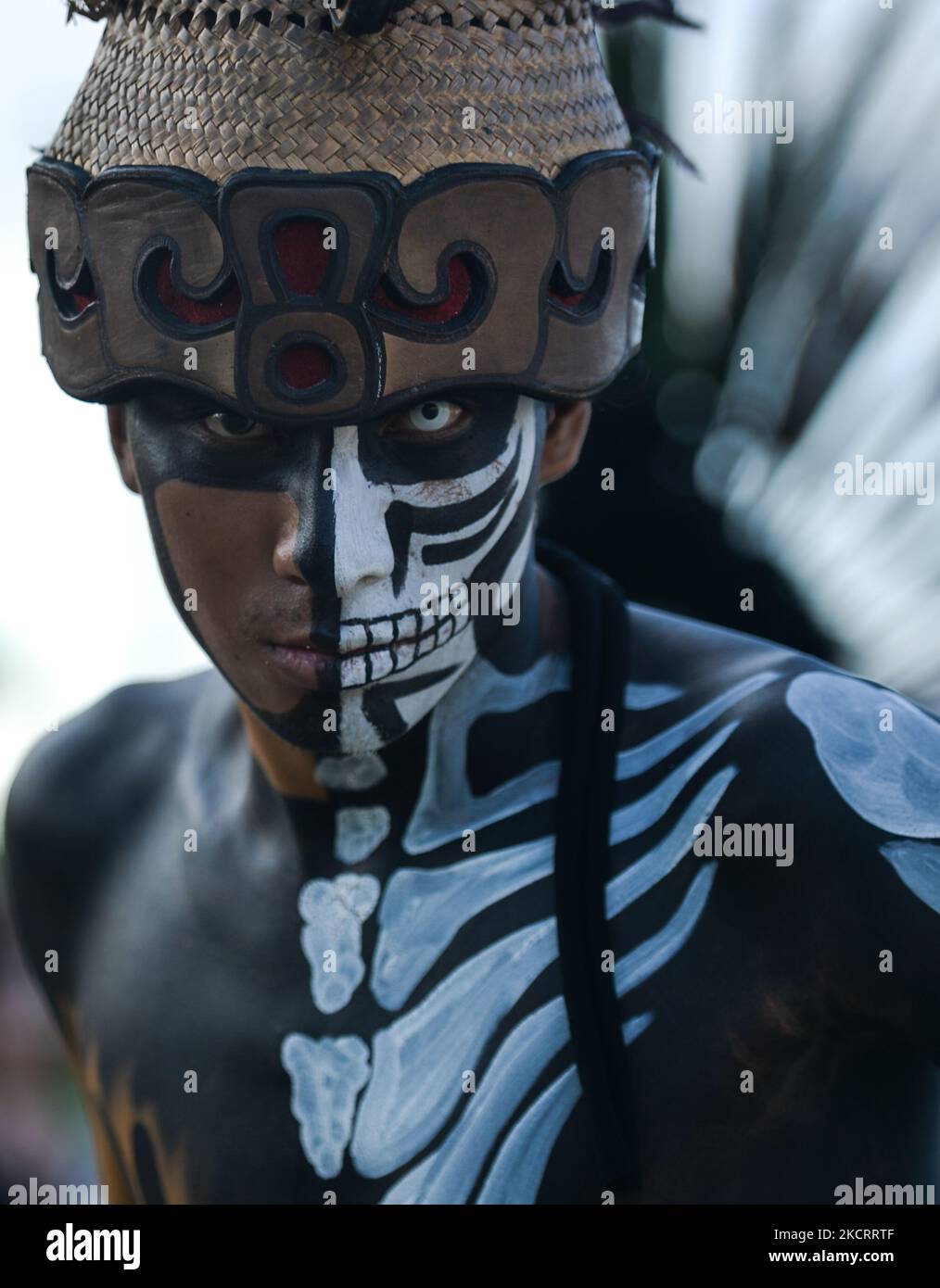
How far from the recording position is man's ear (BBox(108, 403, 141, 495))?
203 centimetres

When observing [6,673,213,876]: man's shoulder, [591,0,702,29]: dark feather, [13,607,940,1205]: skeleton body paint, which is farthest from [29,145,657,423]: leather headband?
[6,673,213,876]: man's shoulder

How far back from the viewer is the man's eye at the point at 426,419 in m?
1.79

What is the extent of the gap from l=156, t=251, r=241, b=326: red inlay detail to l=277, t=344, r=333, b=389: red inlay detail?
0.24 feet

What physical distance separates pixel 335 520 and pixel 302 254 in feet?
0.86

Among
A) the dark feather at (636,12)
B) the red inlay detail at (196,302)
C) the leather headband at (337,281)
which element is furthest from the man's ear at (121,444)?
the dark feather at (636,12)

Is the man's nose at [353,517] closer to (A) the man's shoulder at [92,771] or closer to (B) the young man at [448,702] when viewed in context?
(B) the young man at [448,702]

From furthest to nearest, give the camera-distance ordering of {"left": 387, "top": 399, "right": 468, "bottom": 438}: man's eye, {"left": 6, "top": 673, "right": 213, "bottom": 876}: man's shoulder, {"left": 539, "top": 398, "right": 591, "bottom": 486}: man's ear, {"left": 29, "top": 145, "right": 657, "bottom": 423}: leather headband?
1. {"left": 6, "top": 673, "right": 213, "bottom": 876}: man's shoulder
2. {"left": 539, "top": 398, "right": 591, "bottom": 486}: man's ear
3. {"left": 387, "top": 399, "right": 468, "bottom": 438}: man's eye
4. {"left": 29, "top": 145, "right": 657, "bottom": 423}: leather headband

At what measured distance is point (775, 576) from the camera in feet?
8.80

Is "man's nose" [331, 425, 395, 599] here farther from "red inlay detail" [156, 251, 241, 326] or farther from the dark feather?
the dark feather

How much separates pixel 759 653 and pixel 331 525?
58cm

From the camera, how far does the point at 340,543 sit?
1.75 meters

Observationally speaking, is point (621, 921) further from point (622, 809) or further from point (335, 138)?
point (335, 138)

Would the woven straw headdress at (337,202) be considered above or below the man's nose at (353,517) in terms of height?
above

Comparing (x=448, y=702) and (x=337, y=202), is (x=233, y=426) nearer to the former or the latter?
(x=337, y=202)
